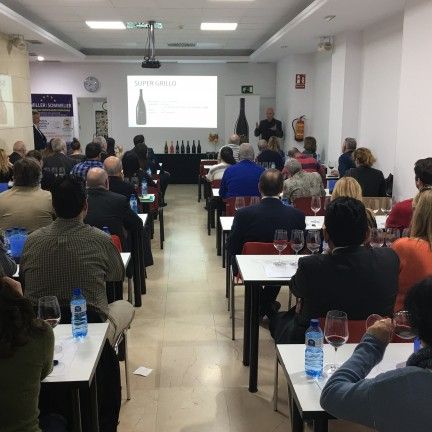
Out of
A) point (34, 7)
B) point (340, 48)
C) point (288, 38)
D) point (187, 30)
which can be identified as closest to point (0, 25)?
point (34, 7)

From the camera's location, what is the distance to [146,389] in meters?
3.20

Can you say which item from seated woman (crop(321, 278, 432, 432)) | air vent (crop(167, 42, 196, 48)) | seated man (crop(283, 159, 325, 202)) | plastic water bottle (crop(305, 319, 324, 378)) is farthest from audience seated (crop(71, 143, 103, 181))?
air vent (crop(167, 42, 196, 48))

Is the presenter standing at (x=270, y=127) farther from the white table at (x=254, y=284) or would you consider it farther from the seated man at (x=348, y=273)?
the seated man at (x=348, y=273)

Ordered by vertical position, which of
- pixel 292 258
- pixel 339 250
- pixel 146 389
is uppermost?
pixel 339 250

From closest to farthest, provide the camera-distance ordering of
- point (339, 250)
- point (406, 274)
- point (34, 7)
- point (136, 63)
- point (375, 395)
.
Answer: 1. point (375, 395)
2. point (339, 250)
3. point (406, 274)
4. point (34, 7)
5. point (136, 63)

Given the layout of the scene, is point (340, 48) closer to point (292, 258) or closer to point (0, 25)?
Answer: point (0, 25)

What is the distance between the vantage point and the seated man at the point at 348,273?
2199 millimetres

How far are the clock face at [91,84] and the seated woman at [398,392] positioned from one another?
12.2m

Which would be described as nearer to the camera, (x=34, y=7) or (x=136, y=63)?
(x=34, y=7)

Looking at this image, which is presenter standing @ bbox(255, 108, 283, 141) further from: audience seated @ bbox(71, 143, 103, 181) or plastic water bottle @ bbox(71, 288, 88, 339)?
plastic water bottle @ bbox(71, 288, 88, 339)

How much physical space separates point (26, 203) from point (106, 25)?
18.6 feet

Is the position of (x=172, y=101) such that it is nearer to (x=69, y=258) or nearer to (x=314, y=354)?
(x=69, y=258)

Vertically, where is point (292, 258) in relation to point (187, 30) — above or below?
below

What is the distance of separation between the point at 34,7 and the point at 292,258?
5836mm
